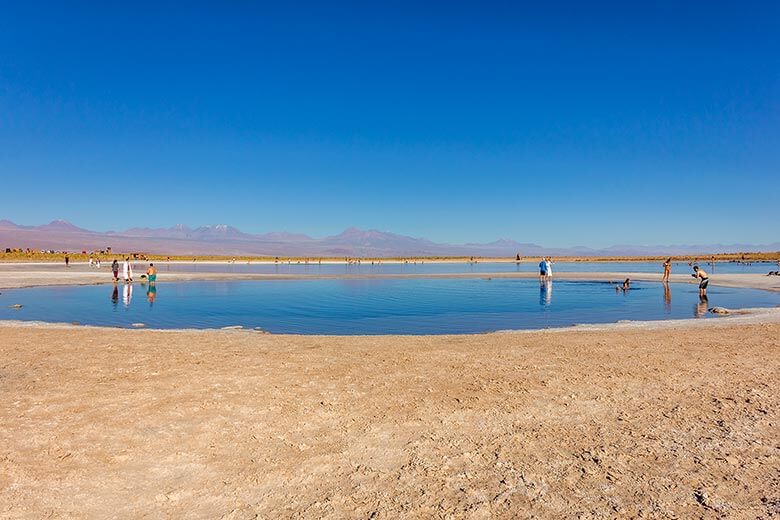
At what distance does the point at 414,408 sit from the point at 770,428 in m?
5.21

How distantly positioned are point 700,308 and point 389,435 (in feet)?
81.4

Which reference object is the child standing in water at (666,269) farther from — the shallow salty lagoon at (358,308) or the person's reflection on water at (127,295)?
the person's reflection on water at (127,295)

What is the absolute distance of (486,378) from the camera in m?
10.6

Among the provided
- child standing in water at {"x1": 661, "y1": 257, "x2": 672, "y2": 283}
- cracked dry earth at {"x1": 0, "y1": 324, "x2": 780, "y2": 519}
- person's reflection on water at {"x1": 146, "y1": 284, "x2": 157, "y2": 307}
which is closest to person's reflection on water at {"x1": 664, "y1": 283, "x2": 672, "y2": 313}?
child standing in water at {"x1": 661, "y1": 257, "x2": 672, "y2": 283}

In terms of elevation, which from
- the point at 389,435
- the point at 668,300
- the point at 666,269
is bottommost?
the point at 668,300

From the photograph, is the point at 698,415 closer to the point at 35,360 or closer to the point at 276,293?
the point at 35,360

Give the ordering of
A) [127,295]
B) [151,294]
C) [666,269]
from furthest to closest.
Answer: [666,269]
[151,294]
[127,295]

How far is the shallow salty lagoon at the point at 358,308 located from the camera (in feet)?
69.4

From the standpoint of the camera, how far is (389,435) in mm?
7379

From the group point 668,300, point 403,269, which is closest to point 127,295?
point 668,300

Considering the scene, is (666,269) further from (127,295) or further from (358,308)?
(127,295)

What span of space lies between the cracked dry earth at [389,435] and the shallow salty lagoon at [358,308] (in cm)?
820

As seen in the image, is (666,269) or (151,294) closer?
(151,294)

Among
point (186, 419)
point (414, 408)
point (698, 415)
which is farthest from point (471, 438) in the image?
point (186, 419)
